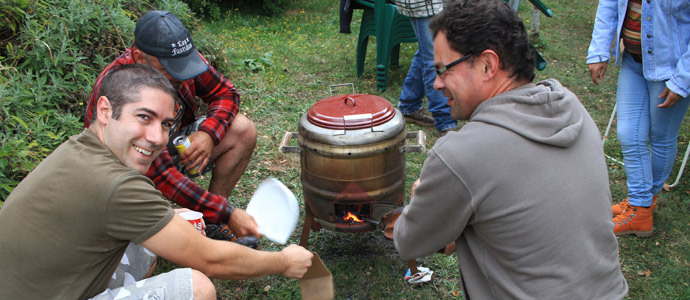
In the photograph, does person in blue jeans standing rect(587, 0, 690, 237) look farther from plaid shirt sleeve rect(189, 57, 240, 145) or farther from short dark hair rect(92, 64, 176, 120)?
short dark hair rect(92, 64, 176, 120)

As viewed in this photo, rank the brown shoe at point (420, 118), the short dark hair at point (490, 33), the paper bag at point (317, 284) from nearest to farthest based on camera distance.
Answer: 1. the short dark hair at point (490, 33)
2. the paper bag at point (317, 284)
3. the brown shoe at point (420, 118)

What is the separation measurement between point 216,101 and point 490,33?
7.57 ft

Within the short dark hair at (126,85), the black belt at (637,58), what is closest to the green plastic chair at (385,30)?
the black belt at (637,58)

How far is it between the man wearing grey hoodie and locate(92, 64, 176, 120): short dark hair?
3.93 feet

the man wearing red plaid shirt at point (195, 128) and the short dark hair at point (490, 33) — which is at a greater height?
the short dark hair at point (490, 33)

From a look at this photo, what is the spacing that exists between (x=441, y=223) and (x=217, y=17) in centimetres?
845

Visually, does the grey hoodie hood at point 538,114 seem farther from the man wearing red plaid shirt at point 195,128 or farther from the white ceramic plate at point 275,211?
the man wearing red plaid shirt at point 195,128

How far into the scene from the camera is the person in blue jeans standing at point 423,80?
14.9ft

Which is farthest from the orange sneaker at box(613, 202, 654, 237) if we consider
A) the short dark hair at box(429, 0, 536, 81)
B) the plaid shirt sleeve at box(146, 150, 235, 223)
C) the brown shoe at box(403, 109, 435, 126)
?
the plaid shirt sleeve at box(146, 150, 235, 223)

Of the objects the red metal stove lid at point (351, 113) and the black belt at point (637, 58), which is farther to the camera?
the black belt at point (637, 58)

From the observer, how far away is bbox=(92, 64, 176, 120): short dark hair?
6.59 feet

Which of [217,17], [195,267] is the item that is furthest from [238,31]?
[195,267]

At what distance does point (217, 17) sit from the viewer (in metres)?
9.21

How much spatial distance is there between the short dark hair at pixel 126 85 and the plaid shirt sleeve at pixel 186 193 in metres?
0.84
